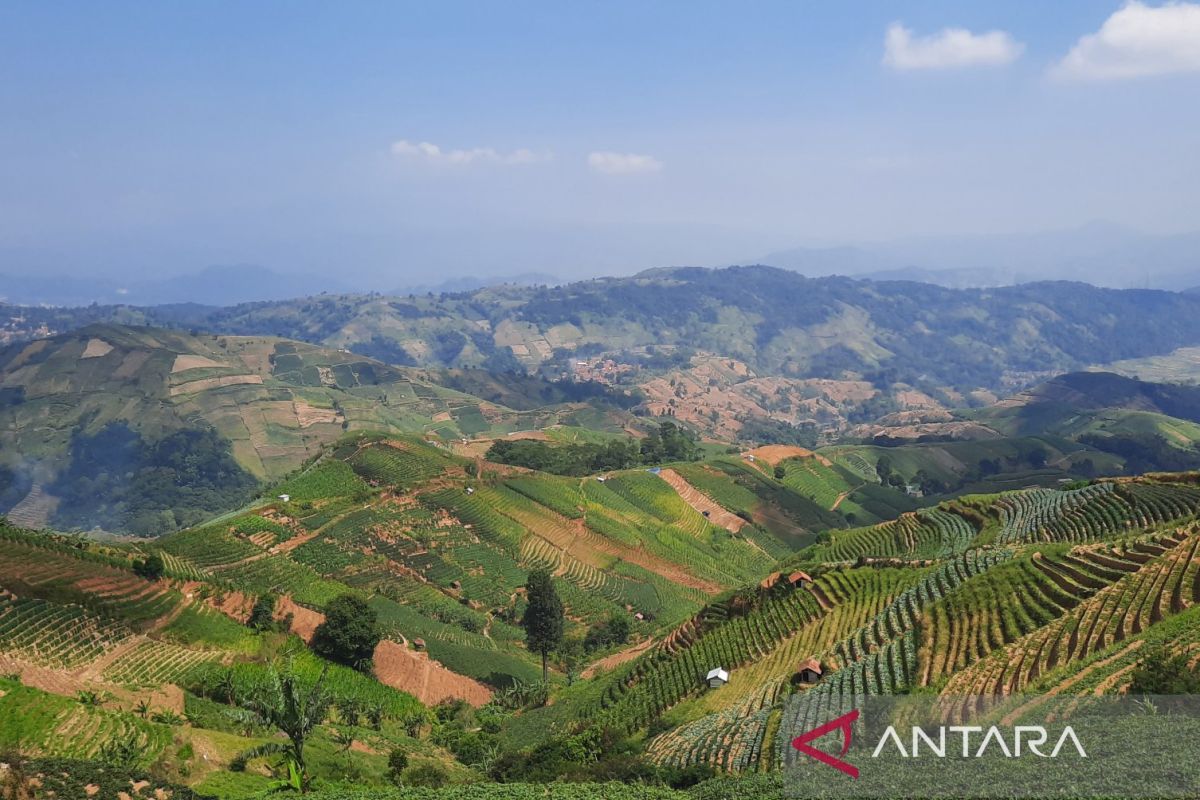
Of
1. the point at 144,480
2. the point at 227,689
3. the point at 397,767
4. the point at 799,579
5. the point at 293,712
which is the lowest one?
the point at 144,480

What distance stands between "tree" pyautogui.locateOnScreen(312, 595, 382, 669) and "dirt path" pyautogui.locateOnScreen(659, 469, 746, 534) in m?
63.6

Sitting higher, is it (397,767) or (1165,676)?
(1165,676)

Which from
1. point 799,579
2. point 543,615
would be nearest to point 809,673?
point 799,579

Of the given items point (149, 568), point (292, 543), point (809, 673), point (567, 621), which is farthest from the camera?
point (567, 621)

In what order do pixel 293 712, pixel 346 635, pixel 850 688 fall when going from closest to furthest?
pixel 293 712
pixel 850 688
pixel 346 635

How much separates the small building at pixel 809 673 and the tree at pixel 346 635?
96.1ft

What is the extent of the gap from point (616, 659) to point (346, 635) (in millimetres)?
23460

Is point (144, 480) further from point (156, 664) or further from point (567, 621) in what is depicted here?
point (156, 664)

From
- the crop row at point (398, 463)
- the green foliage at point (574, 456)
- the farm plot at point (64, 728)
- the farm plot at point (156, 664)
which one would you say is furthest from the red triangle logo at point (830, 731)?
the green foliage at point (574, 456)

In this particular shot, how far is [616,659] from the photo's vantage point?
6562 cm

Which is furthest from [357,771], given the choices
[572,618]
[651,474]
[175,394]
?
[175,394]

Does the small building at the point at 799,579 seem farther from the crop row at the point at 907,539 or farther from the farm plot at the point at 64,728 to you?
the farm plot at the point at 64,728

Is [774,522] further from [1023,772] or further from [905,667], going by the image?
[1023,772]

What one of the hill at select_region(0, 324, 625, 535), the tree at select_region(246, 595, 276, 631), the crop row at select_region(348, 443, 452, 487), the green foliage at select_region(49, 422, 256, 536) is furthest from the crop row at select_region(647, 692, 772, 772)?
the hill at select_region(0, 324, 625, 535)
